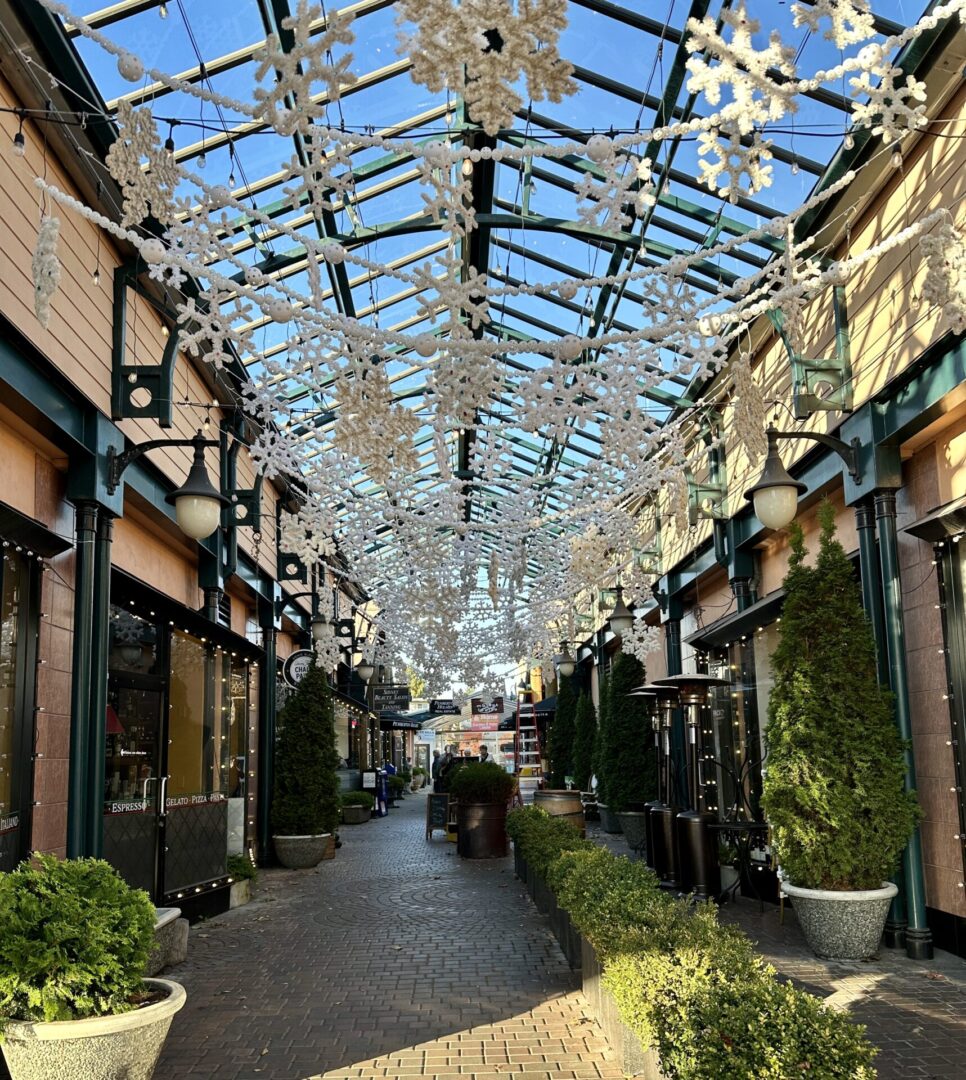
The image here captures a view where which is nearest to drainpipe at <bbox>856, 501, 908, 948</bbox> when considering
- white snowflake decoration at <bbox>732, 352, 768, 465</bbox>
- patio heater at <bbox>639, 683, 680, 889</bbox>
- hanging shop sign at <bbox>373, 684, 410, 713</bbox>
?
white snowflake decoration at <bbox>732, 352, 768, 465</bbox>

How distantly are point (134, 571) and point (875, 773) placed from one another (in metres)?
7.13

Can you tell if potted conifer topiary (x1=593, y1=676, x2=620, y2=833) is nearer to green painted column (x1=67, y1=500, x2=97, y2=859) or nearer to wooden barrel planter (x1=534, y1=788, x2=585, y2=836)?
wooden barrel planter (x1=534, y1=788, x2=585, y2=836)

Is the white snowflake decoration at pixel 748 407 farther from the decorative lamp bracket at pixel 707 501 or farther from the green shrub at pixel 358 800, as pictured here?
the green shrub at pixel 358 800

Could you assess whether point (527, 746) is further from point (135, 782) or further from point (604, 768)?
point (135, 782)

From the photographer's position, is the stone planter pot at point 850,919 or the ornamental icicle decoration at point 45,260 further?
the stone planter pot at point 850,919

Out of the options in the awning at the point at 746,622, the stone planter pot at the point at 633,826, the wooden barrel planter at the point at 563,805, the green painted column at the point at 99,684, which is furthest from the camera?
the stone planter pot at the point at 633,826

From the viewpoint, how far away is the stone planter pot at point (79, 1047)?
393 cm

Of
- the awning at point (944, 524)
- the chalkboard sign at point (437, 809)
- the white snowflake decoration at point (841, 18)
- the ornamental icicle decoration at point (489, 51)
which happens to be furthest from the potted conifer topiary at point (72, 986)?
the chalkboard sign at point (437, 809)

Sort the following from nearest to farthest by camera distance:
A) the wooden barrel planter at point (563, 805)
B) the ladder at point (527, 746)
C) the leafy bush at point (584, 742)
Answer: the wooden barrel planter at point (563, 805) → the leafy bush at point (584, 742) → the ladder at point (527, 746)

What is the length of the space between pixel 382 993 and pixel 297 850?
7690 mm

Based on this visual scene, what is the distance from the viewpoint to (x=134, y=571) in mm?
9844

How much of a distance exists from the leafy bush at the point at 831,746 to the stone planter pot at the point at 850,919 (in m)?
0.13

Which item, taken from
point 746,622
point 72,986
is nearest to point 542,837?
point 746,622

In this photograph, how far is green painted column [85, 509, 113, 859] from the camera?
755cm
